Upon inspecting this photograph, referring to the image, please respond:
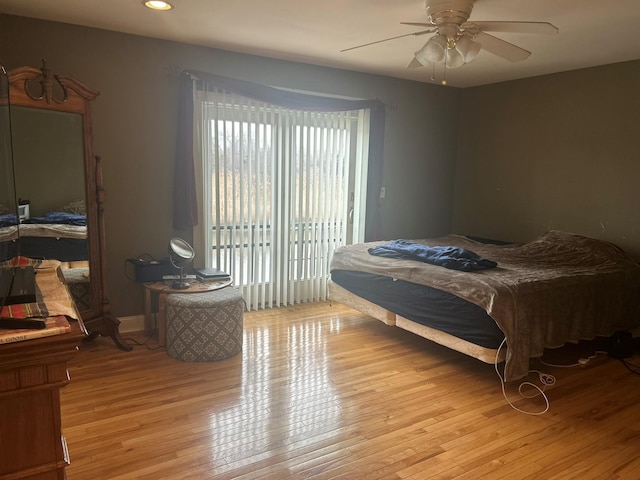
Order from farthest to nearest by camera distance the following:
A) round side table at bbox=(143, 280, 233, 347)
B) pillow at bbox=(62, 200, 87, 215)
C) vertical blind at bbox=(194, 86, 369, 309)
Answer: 1. vertical blind at bbox=(194, 86, 369, 309)
2. round side table at bbox=(143, 280, 233, 347)
3. pillow at bbox=(62, 200, 87, 215)

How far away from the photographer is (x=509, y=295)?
2826mm

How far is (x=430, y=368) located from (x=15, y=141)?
10.2ft

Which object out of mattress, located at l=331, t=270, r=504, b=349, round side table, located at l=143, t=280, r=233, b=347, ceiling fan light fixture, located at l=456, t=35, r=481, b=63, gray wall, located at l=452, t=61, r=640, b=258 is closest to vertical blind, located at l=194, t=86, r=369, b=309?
round side table, located at l=143, t=280, r=233, b=347

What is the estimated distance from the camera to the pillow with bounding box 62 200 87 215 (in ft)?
10.3

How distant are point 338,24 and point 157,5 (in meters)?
1.16

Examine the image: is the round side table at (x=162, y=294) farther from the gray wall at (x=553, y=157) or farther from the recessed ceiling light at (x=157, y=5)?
the gray wall at (x=553, y=157)

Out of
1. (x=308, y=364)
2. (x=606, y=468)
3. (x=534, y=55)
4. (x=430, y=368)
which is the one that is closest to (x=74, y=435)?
(x=308, y=364)

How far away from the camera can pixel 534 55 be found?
12.7 ft

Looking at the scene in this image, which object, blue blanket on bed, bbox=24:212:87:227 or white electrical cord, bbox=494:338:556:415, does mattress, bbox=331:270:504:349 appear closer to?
Answer: white electrical cord, bbox=494:338:556:415

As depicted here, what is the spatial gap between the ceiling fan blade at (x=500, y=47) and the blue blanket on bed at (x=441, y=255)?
54.6 inches

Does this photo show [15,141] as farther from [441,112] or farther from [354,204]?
[441,112]

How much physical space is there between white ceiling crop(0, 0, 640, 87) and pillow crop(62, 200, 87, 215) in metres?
1.26

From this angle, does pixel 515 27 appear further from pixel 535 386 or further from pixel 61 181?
pixel 61 181

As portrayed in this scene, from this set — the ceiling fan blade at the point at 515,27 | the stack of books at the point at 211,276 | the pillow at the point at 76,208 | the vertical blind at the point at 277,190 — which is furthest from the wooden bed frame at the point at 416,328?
the pillow at the point at 76,208
